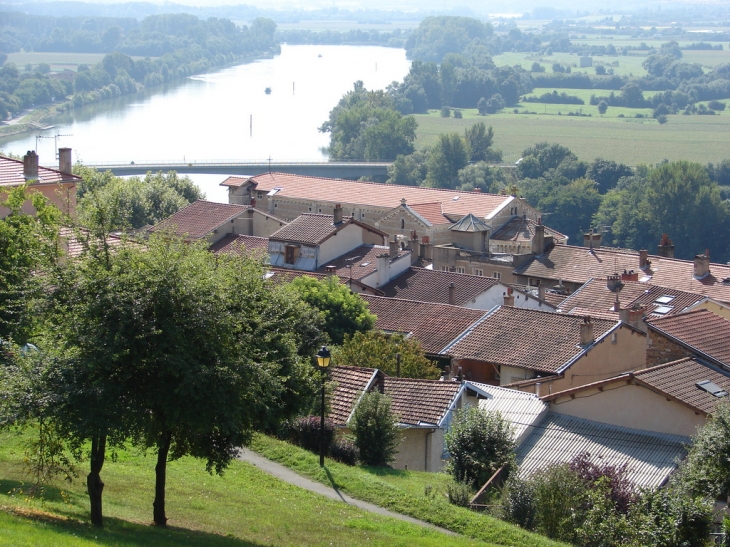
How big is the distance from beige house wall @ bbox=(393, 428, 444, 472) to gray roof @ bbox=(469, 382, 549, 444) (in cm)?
101

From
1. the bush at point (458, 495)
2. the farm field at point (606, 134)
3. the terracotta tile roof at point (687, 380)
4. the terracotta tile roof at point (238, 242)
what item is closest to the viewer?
the bush at point (458, 495)

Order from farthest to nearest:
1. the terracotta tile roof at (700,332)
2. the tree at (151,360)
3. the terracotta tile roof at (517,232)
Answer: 1. the terracotta tile roof at (517,232)
2. the terracotta tile roof at (700,332)
3. the tree at (151,360)

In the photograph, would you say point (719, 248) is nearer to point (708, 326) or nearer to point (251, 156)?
point (251, 156)

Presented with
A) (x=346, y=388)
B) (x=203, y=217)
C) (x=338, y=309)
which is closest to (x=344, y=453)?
(x=346, y=388)

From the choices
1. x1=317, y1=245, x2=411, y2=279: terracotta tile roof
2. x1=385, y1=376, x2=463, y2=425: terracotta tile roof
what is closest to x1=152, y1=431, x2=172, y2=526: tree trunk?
x1=385, y1=376, x2=463, y2=425: terracotta tile roof

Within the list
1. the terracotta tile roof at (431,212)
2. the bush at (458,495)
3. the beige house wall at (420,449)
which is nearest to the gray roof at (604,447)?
the beige house wall at (420,449)

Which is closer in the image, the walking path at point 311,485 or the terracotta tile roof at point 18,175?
the walking path at point 311,485

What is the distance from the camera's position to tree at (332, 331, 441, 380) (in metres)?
23.2

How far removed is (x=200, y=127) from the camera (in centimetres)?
13362

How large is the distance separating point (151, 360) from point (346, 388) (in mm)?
8094

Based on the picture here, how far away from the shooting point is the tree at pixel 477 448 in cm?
1698

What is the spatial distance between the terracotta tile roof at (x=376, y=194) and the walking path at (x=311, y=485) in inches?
1507

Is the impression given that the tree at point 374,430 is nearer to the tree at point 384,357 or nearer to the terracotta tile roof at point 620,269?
the tree at point 384,357

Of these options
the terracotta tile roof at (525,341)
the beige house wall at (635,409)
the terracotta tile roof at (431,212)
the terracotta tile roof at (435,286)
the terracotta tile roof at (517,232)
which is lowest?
the terracotta tile roof at (517,232)
